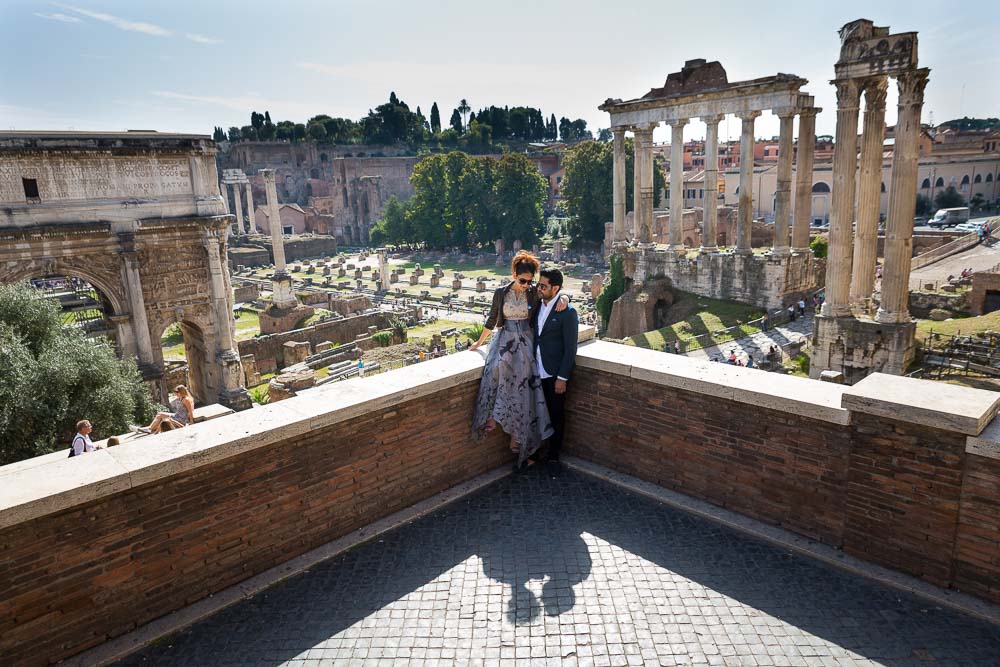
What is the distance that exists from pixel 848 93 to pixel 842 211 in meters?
2.77

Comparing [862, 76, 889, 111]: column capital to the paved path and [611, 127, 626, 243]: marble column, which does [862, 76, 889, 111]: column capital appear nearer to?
the paved path

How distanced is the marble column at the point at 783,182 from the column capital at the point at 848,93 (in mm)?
6733

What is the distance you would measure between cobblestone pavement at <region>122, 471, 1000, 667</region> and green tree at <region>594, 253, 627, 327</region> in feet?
78.0

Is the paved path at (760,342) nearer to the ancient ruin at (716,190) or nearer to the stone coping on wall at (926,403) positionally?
the ancient ruin at (716,190)

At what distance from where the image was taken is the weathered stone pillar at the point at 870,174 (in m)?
15.5

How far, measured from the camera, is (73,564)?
3328 mm

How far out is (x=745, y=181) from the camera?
23609 mm

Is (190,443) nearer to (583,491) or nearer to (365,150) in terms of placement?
(583,491)

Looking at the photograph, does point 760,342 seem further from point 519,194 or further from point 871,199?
point 519,194

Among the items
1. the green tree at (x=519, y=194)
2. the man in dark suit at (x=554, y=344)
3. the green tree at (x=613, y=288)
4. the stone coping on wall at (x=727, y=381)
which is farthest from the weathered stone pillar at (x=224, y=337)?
the green tree at (x=519, y=194)

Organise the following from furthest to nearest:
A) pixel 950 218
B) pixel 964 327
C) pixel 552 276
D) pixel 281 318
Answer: pixel 950 218 → pixel 281 318 → pixel 964 327 → pixel 552 276

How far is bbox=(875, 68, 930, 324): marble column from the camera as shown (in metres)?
14.5

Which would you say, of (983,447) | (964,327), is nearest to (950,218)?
(964,327)

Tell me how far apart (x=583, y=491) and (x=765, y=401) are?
1.50 m
